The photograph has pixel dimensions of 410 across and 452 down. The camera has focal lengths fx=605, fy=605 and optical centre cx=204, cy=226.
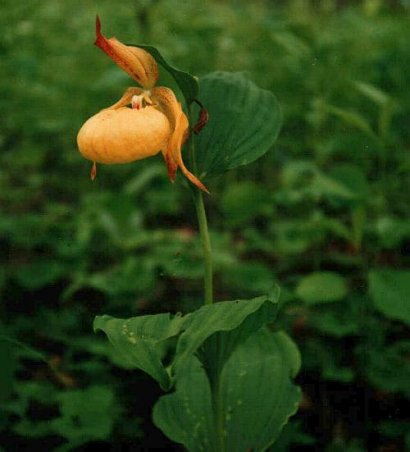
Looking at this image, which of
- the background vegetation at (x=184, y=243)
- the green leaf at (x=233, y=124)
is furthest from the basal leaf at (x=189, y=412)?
the green leaf at (x=233, y=124)

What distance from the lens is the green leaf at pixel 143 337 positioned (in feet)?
3.18

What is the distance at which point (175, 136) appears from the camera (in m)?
1.01

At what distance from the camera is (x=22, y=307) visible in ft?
6.51

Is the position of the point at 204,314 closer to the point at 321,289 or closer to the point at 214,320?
the point at 214,320

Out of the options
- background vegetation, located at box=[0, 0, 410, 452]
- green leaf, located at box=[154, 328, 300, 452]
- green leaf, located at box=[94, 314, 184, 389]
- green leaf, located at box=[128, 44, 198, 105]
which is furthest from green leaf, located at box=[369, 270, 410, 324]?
green leaf, located at box=[128, 44, 198, 105]

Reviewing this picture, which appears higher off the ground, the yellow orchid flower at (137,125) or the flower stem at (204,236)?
the yellow orchid flower at (137,125)

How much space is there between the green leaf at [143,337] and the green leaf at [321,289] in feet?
2.05

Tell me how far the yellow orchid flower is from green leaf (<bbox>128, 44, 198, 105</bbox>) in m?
0.04

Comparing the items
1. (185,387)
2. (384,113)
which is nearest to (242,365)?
(185,387)

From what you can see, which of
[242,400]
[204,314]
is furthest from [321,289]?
[204,314]

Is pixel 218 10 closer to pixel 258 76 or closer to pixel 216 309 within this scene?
pixel 258 76

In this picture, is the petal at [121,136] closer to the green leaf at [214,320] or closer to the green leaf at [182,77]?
the green leaf at [182,77]

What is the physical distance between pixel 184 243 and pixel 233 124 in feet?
2.92

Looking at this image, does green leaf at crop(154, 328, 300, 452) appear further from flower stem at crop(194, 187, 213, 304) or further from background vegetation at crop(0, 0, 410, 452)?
flower stem at crop(194, 187, 213, 304)
